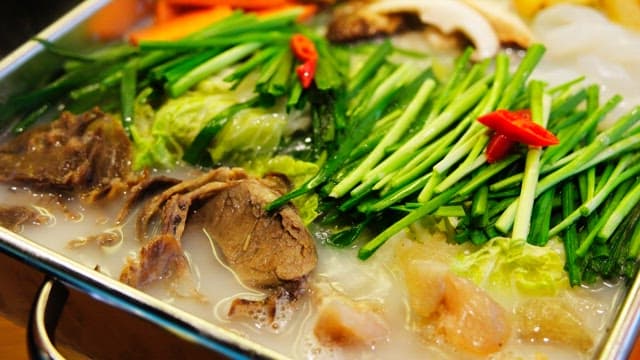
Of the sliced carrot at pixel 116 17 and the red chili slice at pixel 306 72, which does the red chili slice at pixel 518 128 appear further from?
the sliced carrot at pixel 116 17

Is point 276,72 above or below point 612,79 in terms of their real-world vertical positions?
above

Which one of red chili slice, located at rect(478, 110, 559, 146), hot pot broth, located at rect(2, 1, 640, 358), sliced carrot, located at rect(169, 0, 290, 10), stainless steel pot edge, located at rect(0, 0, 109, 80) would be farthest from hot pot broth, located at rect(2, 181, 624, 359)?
sliced carrot, located at rect(169, 0, 290, 10)

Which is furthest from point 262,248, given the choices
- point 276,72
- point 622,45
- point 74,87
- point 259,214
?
point 622,45

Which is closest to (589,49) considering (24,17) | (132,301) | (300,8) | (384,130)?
(384,130)

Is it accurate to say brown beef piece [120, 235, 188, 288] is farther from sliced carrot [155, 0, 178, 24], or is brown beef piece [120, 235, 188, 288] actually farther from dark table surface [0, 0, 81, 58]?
sliced carrot [155, 0, 178, 24]

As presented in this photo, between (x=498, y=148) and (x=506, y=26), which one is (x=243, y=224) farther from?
(x=506, y=26)

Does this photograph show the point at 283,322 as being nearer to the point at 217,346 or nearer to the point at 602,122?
the point at 217,346
